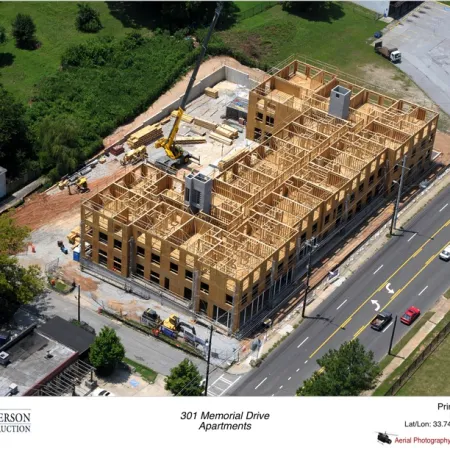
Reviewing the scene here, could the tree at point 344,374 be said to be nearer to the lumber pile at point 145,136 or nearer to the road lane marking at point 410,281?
the road lane marking at point 410,281

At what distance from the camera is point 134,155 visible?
19150 cm

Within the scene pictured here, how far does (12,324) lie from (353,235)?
174 ft

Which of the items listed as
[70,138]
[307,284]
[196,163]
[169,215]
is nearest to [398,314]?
[307,284]

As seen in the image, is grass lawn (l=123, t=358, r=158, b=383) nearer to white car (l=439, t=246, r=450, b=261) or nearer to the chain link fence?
the chain link fence

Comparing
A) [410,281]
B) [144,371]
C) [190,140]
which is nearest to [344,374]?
[144,371]

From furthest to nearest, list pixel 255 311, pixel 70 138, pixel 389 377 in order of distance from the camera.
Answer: pixel 70 138 < pixel 255 311 < pixel 389 377

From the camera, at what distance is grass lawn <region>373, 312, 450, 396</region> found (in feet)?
485

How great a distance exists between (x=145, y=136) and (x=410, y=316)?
192ft

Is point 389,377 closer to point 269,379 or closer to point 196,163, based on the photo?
point 269,379

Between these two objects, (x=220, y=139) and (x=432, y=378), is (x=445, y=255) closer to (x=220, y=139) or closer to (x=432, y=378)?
(x=432, y=378)

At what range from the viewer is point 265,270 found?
516 ft

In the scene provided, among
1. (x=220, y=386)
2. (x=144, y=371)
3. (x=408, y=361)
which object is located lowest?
(x=144, y=371)

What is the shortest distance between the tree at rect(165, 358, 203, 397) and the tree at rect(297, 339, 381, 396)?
40.6ft

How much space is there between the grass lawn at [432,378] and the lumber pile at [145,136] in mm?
65317
